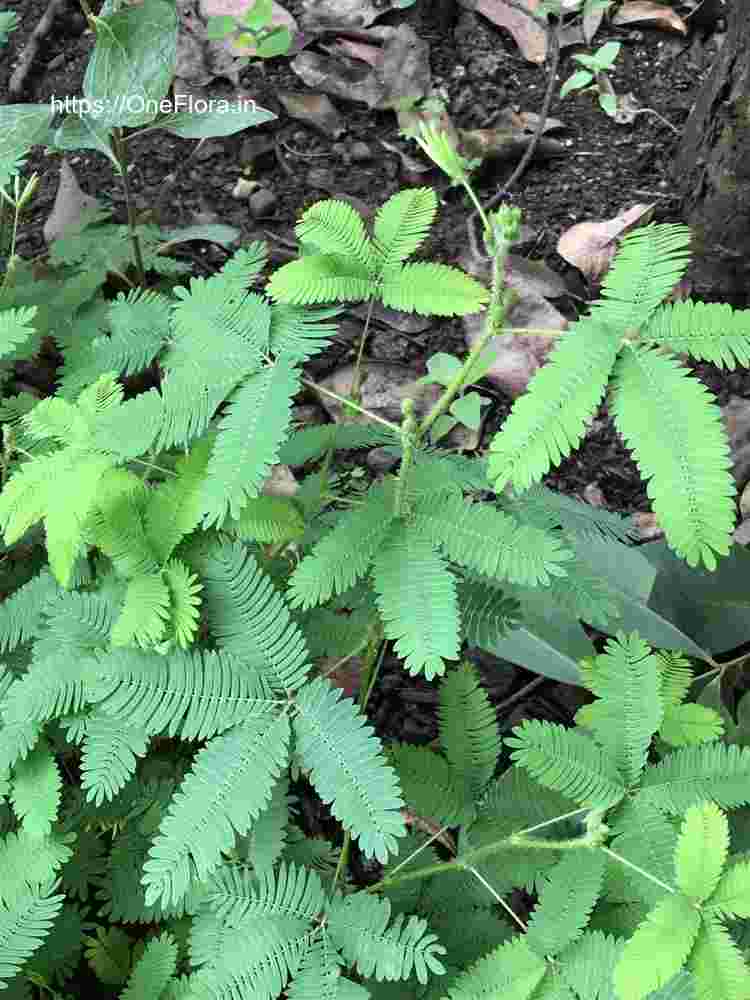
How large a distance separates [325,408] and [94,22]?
0.97m

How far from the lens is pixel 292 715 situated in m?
1.20

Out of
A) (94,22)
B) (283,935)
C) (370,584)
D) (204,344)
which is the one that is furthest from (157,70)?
(283,935)

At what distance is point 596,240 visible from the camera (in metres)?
2.49

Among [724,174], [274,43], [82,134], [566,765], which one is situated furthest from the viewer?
[274,43]

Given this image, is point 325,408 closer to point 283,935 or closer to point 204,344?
point 204,344

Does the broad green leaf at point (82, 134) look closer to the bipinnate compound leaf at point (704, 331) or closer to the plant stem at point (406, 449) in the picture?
the plant stem at point (406, 449)

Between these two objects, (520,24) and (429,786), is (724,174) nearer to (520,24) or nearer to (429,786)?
(520,24)

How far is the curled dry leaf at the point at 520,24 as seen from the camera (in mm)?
2900

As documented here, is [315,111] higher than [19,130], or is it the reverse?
[19,130]

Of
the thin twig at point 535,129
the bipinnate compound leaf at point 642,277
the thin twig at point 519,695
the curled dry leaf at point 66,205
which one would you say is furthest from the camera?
the thin twig at point 535,129

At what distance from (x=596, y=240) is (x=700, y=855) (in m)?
1.85

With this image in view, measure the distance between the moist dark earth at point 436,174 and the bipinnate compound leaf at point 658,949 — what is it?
136 centimetres

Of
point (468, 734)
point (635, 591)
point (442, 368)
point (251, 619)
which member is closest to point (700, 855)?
point (468, 734)

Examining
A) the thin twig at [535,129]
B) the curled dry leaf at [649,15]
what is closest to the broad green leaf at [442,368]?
the thin twig at [535,129]
